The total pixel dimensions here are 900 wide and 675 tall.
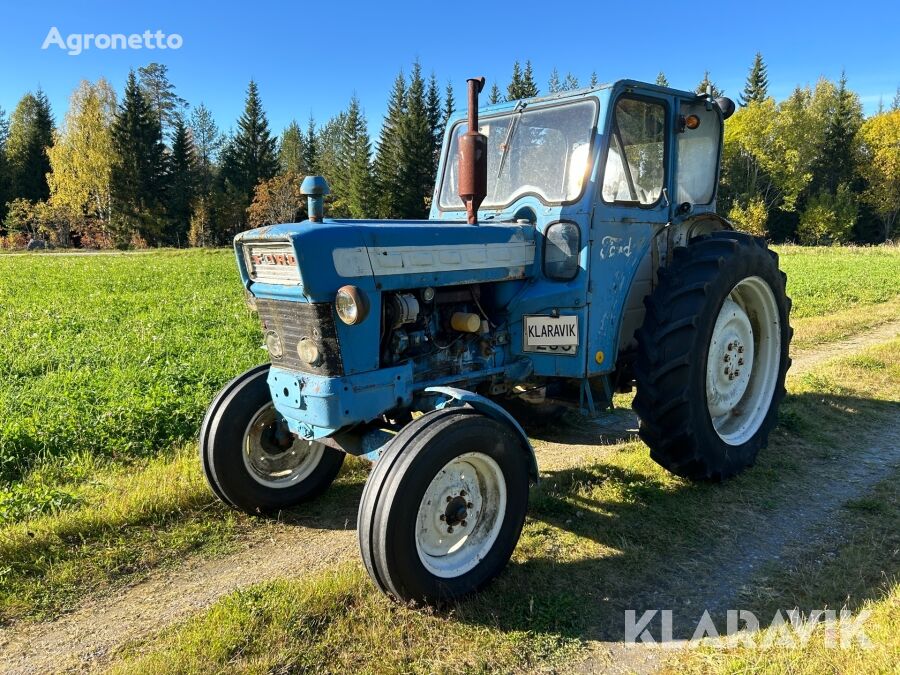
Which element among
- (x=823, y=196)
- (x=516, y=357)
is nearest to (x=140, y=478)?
(x=516, y=357)

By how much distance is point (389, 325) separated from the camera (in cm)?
360

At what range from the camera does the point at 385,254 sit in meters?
3.42

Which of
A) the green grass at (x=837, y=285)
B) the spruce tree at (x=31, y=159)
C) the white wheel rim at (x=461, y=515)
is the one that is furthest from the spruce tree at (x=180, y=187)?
the white wheel rim at (x=461, y=515)

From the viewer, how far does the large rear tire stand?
412cm

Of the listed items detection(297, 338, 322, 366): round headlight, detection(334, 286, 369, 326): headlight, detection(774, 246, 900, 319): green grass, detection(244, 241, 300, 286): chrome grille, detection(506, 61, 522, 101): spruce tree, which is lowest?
detection(774, 246, 900, 319): green grass

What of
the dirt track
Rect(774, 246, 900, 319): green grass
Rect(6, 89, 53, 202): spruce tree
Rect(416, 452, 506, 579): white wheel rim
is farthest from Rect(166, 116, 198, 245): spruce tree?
Rect(416, 452, 506, 579): white wheel rim

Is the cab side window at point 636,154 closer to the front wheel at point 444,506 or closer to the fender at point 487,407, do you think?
the fender at point 487,407

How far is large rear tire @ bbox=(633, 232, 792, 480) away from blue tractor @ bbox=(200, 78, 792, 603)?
15mm

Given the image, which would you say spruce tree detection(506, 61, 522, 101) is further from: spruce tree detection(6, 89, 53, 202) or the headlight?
the headlight

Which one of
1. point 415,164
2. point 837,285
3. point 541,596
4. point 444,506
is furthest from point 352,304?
point 415,164

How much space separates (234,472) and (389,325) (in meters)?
1.41

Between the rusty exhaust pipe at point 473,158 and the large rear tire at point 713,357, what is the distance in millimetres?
1463

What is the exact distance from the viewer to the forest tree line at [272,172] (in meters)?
43.3

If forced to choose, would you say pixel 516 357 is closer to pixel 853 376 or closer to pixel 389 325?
pixel 389 325
